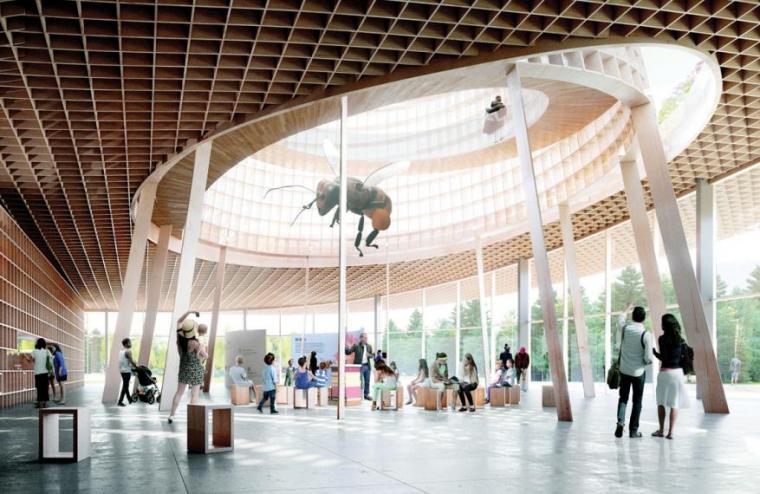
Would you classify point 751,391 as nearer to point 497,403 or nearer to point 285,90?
point 497,403

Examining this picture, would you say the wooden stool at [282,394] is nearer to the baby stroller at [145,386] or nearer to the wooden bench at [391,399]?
the baby stroller at [145,386]

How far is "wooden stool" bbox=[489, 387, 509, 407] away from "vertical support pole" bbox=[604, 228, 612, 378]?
10055 mm

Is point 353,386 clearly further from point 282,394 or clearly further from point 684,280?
point 684,280

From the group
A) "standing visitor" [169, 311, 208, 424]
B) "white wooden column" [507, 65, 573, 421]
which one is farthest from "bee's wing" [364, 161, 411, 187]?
"standing visitor" [169, 311, 208, 424]

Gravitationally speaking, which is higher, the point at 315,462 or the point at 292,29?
the point at 292,29

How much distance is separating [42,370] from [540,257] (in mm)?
11562

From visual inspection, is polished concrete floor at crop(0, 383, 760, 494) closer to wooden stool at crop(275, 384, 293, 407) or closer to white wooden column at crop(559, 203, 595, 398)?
wooden stool at crop(275, 384, 293, 407)

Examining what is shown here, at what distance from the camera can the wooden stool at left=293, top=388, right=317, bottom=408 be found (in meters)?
18.5

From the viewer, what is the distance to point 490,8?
11.6 m

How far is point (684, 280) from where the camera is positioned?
15438mm

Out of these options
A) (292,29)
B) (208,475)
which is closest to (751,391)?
(292,29)

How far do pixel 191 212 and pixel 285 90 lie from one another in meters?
5.37

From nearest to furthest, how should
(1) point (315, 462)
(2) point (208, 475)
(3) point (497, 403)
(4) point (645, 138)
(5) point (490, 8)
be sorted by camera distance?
(2) point (208, 475)
(1) point (315, 462)
(5) point (490, 8)
(4) point (645, 138)
(3) point (497, 403)

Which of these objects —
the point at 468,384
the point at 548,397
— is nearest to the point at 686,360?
the point at 468,384
